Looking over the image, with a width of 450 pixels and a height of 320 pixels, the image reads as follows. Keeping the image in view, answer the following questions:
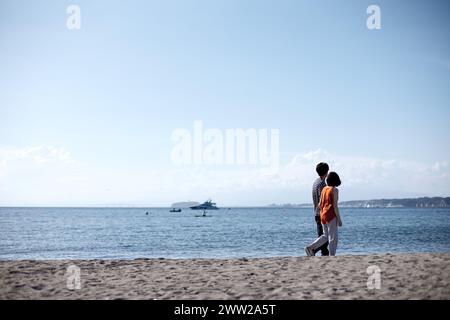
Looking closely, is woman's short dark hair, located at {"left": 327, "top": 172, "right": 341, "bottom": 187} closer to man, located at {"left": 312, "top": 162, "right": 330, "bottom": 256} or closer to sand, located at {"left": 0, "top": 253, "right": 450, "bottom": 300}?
man, located at {"left": 312, "top": 162, "right": 330, "bottom": 256}

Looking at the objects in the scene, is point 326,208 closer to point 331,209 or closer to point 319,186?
point 331,209

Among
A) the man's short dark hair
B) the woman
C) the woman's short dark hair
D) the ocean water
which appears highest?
the man's short dark hair

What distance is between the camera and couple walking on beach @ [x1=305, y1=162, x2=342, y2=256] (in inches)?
353

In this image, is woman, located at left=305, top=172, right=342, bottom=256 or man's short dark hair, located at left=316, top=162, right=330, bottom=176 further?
man's short dark hair, located at left=316, top=162, right=330, bottom=176

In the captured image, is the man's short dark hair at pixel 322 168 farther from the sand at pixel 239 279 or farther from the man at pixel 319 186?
the sand at pixel 239 279

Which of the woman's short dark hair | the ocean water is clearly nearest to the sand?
the woman's short dark hair

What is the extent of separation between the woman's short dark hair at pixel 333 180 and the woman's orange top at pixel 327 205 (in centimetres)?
12

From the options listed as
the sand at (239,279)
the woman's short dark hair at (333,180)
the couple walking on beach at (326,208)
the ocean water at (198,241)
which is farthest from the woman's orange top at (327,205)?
the ocean water at (198,241)

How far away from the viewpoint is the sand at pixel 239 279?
6.17 meters

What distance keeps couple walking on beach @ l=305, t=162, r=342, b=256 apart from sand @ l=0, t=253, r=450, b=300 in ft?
1.83
